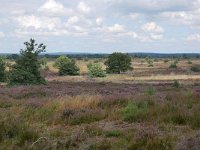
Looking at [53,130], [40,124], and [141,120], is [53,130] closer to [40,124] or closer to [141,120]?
[40,124]

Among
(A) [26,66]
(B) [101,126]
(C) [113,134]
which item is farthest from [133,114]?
(A) [26,66]

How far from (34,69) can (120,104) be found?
24.8 metres

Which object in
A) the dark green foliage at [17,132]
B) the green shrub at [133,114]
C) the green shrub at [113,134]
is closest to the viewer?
the dark green foliage at [17,132]

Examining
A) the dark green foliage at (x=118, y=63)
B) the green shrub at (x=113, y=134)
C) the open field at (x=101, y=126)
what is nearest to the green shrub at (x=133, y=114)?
→ the open field at (x=101, y=126)

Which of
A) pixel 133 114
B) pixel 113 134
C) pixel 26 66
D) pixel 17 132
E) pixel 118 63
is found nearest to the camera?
pixel 17 132

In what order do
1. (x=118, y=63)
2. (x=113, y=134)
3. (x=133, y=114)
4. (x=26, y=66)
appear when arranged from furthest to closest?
1. (x=118, y=63)
2. (x=26, y=66)
3. (x=133, y=114)
4. (x=113, y=134)

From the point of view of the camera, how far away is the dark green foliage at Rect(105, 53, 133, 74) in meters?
86.5

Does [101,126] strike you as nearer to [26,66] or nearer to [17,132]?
[17,132]

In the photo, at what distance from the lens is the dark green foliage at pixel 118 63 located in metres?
86.5

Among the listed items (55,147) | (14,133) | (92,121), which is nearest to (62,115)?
(92,121)

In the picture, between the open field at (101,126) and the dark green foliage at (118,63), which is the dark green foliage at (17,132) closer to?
the open field at (101,126)

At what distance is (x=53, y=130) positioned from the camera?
895cm

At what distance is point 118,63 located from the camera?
3450 inches

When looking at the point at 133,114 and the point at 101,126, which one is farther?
the point at 133,114
